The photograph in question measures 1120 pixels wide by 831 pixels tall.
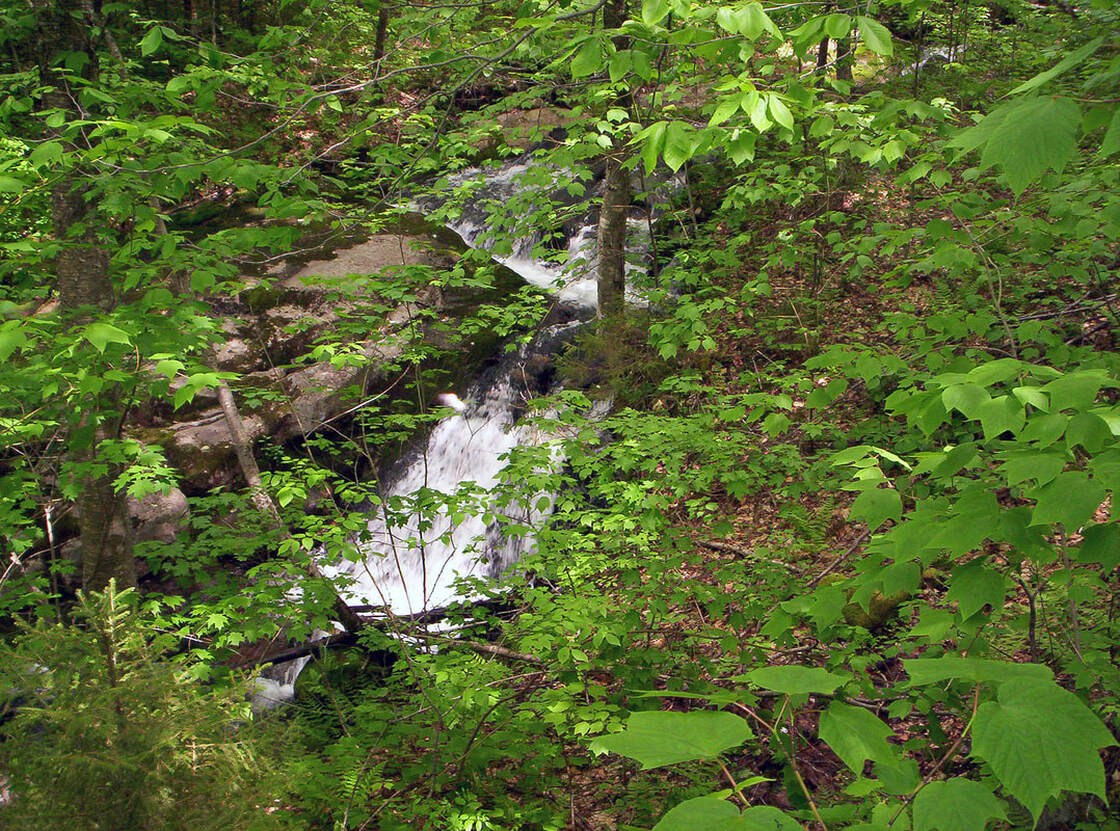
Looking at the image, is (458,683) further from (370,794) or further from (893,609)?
(893,609)

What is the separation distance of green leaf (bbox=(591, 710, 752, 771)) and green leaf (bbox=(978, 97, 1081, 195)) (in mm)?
1153

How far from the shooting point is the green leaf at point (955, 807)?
0.87m

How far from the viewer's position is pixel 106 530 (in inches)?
150

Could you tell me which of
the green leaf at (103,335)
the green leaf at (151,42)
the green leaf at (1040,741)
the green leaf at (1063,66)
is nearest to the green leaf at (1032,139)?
the green leaf at (1063,66)

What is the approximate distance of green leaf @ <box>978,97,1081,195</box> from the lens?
49.3 inches

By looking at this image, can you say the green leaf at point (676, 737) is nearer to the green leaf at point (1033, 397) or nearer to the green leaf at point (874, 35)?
the green leaf at point (1033, 397)

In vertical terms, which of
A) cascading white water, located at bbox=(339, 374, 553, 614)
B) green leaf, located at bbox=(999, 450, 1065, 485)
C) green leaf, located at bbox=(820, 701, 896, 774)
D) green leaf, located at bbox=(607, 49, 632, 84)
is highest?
green leaf, located at bbox=(607, 49, 632, 84)

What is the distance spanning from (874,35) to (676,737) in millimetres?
2161

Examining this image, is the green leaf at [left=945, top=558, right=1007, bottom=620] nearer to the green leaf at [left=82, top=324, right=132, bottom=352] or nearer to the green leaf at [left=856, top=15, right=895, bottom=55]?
the green leaf at [left=856, top=15, right=895, bottom=55]

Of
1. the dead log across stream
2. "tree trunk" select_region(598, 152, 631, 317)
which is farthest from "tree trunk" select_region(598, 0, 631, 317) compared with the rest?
the dead log across stream

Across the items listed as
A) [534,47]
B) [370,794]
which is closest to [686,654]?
[370,794]

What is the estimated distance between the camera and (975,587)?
1.42 m

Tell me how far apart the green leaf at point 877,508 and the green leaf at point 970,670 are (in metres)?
0.77

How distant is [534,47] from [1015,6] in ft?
29.6
